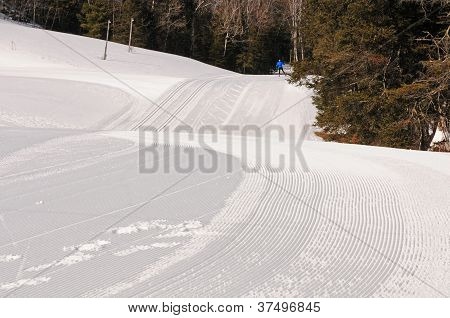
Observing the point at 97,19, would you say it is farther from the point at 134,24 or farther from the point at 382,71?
the point at 382,71

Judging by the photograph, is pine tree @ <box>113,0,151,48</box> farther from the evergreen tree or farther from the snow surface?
the snow surface

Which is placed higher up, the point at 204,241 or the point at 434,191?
the point at 434,191

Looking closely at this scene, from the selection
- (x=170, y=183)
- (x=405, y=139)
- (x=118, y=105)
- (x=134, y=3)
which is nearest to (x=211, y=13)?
(x=134, y=3)

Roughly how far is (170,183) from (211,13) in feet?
168

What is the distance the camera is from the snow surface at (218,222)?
333cm

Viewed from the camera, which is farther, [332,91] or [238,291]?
[332,91]

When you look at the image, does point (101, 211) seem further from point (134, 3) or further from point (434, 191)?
point (134, 3)

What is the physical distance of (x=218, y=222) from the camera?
184 inches

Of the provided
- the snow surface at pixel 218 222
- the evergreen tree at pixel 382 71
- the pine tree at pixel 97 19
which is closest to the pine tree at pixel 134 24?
the pine tree at pixel 97 19

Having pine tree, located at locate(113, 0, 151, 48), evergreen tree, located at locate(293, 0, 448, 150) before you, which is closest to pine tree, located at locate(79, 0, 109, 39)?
pine tree, located at locate(113, 0, 151, 48)

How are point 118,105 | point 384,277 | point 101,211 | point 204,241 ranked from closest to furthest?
1. point 384,277
2. point 204,241
3. point 101,211
4. point 118,105

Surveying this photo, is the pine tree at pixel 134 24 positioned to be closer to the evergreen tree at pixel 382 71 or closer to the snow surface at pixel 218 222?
the evergreen tree at pixel 382 71

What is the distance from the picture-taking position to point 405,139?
16250 millimetres

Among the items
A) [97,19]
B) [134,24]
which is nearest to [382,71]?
[134,24]
